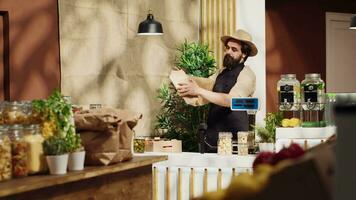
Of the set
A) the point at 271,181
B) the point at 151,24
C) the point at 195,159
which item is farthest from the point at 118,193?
the point at 151,24

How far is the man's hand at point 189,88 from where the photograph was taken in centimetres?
614

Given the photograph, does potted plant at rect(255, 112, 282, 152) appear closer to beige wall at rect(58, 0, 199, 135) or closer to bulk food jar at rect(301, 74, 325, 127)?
bulk food jar at rect(301, 74, 325, 127)

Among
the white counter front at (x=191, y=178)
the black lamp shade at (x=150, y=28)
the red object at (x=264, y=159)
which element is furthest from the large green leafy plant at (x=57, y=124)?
the black lamp shade at (x=150, y=28)

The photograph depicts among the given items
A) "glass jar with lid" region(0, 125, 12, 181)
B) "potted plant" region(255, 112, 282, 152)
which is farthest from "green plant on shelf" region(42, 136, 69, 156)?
"potted plant" region(255, 112, 282, 152)

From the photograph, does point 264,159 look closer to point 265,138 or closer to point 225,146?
point 265,138

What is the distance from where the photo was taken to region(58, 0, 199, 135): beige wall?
20.5ft

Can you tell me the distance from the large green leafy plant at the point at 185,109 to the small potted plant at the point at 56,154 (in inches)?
176

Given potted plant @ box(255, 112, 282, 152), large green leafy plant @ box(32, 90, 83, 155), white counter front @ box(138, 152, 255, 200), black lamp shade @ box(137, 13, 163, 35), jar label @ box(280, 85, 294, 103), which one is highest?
black lamp shade @ box(137, 13, 163, 35)

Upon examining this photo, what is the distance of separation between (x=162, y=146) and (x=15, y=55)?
5.07 feet

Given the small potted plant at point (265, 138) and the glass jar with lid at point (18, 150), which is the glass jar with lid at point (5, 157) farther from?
the small potted plant at point (265, 138)

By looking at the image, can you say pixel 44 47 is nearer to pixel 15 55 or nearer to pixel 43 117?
pixel 15 55

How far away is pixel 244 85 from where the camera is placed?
592 cm

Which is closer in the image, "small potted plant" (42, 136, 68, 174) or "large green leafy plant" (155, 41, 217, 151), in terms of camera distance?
"small potted plant" (42, 136, 68, 174)

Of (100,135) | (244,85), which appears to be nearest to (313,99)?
(244,85)
